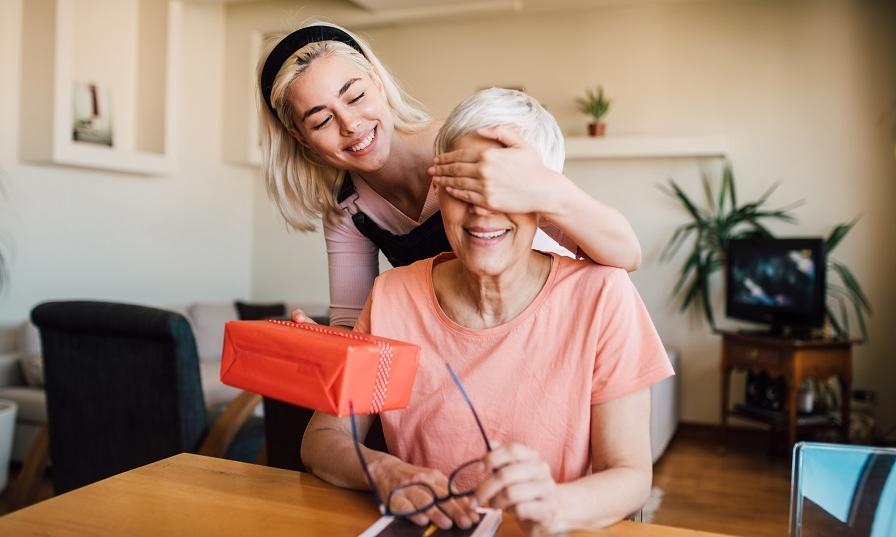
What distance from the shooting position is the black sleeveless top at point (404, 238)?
67.7 inches

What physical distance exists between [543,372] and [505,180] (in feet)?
1.09

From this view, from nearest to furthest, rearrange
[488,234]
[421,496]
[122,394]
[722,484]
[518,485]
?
[518,485]
[421,496]
[488,234]
[122,394]
[722,484]

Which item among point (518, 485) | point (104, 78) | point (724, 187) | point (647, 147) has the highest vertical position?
point (104, 78)

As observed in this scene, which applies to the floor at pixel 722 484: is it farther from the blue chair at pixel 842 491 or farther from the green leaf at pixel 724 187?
the blue chair at pixel 842 491

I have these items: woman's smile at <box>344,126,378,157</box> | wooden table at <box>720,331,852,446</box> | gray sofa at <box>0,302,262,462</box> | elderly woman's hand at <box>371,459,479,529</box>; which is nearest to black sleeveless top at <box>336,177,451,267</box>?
woman's smile at <box>344,126,378,157</box>

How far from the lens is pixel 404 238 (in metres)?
1.75

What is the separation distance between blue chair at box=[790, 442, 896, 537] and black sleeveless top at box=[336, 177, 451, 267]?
909 millimetres

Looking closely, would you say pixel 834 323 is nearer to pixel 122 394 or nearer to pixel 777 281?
pixel 777 281

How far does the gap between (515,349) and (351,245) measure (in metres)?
0.69

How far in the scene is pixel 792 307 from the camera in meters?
4.50

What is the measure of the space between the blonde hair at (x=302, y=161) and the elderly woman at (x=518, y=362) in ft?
1.64

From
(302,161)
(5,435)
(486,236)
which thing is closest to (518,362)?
(486,236)

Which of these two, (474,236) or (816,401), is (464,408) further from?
(816,401)

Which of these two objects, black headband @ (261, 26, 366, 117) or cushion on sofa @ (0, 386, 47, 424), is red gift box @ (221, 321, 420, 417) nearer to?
black headband @ (261, 26, 366, 117)
